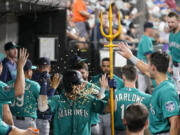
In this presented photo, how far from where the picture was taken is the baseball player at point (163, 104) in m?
4.08

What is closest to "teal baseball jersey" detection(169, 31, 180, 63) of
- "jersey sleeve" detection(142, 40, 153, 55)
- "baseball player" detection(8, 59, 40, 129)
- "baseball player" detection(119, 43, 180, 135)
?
"jersey sleeve" detection(142, 40, 153, 55)

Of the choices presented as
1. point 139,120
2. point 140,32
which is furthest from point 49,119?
point 140,32

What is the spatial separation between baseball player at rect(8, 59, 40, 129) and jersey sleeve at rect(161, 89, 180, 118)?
2.07 metres

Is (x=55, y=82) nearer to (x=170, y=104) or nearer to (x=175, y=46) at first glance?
(x=170, y=104)

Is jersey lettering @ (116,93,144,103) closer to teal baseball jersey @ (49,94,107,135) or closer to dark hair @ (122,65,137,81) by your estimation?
dark hair @ (122,65,137,81)

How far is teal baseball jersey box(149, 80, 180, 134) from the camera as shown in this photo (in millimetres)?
4090

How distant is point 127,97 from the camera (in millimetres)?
5164

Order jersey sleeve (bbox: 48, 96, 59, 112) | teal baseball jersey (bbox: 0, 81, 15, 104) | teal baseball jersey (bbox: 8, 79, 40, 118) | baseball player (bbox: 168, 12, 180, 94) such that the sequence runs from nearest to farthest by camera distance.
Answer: teal baseball jersey (bbox: 0, 81, 15, 104), jersey sleeve (bbox: 48, 96, 59, 112), teal baseball jersey (bbox: 8, 79, 40, 118), baseball player (bbox: 168, 12, 180, 94)

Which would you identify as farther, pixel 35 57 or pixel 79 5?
pixel 79 5

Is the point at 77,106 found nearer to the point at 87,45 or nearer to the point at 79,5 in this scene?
the point at 87,45

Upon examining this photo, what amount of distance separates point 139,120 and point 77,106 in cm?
115

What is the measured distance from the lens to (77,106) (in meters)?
4.41

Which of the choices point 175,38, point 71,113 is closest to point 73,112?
point 71,113

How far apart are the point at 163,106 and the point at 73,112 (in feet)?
3.45
